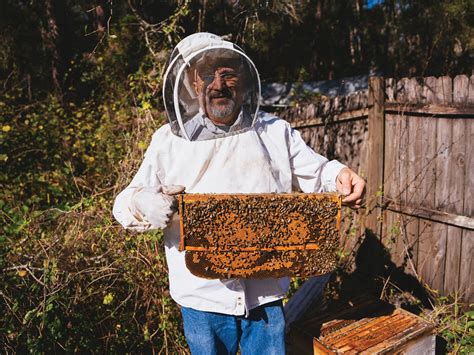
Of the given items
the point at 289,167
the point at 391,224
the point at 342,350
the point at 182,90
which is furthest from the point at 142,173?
the point at 391,224

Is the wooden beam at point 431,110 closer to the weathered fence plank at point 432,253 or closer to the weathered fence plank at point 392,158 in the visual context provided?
the weathered fence plank at point 392,158

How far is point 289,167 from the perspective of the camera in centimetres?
236

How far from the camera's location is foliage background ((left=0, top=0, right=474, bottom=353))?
129 inches

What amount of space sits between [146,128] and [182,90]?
2522mm

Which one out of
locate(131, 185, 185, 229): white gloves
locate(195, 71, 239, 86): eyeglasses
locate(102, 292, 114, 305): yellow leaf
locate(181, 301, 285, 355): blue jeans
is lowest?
locate(102, 292, 114, 305): yellow leaf

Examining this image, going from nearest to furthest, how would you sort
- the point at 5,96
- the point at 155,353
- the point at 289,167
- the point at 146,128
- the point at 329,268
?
the point at 329,268 → the point at 289,167 → the point at 155,353 → the point at 146,128 → the point at 5,96

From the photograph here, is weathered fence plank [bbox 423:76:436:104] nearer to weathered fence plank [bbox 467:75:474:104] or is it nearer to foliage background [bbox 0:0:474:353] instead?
foliage background [bbox 0:0:474:353]

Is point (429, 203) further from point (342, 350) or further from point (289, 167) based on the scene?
point (289, 167)

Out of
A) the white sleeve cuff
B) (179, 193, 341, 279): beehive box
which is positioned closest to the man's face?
(179, 193, 341, 279): beehive box

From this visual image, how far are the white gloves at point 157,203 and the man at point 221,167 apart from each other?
0.32 feet

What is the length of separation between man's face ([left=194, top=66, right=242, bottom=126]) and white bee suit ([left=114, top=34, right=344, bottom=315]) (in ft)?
0.34

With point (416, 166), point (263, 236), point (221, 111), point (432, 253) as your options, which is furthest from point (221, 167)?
point (432, 253)

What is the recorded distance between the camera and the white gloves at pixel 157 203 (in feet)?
6.37

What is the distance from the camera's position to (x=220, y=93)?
7.41 feet
